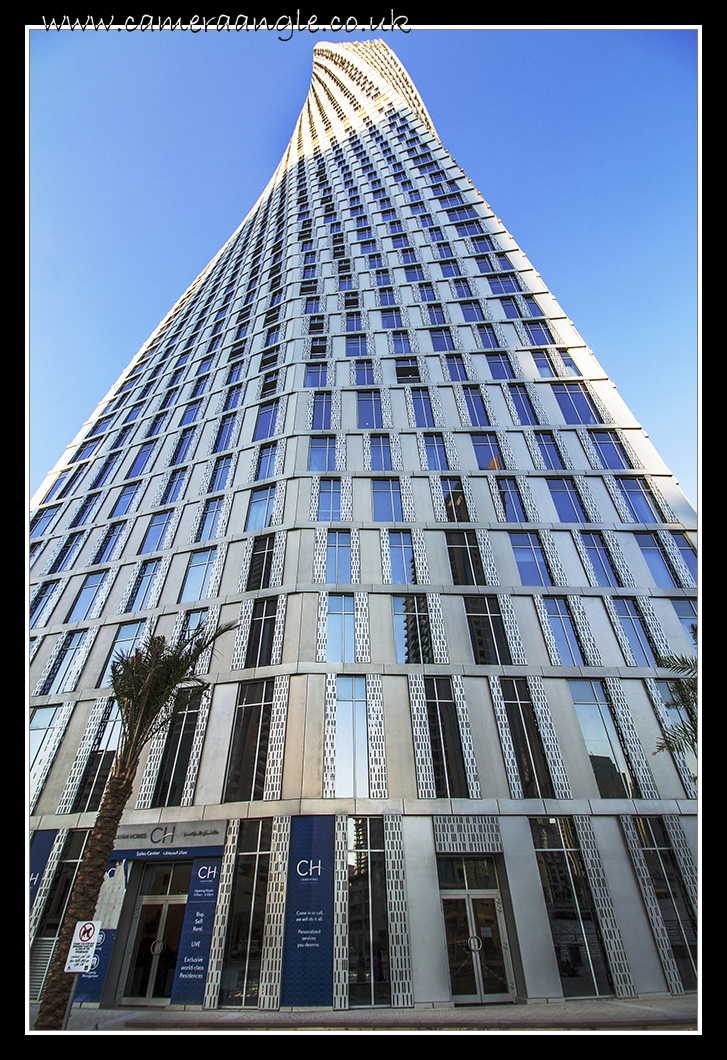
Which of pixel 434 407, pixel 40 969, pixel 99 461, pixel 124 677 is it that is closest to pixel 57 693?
pixel 40 969

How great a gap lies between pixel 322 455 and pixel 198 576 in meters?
8.09

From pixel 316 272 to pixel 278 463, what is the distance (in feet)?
63.5

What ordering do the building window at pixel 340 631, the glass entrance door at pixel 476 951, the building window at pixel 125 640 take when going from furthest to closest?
the building window at pixel 125 640 < the building window at pixel 340 631 < the glass entrance door at pixel 476 951

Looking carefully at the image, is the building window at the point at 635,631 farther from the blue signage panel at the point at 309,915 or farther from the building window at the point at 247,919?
the building window at the point at 247,919

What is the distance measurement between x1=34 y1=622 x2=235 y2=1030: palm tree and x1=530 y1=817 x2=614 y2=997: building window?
11378 mm

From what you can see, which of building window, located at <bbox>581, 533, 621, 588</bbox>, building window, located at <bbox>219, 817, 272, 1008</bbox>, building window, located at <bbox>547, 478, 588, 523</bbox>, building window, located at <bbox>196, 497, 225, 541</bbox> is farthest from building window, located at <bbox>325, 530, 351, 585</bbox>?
building window, located at <bbox>581, 533, 621, 588</bbox>

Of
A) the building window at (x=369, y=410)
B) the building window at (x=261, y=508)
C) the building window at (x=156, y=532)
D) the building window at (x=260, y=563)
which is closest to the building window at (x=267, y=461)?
the building window at (x=261, y=508)

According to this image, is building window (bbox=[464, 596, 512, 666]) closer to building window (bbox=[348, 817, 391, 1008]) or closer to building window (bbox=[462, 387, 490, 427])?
building window (bbox=[348, 817, 391, 1008])

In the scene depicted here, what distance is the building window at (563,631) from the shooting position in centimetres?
1836

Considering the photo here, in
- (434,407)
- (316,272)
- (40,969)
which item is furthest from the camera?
Result: (316,272)

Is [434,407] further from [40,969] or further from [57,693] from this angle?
[40,969]

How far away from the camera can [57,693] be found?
20531 millimetres

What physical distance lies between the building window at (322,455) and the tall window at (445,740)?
11174 mm
